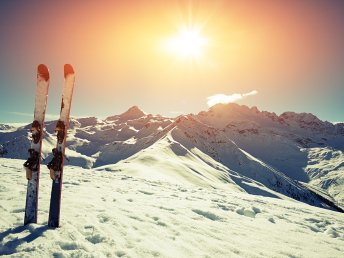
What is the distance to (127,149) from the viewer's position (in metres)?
195

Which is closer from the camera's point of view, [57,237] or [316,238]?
[57,237]

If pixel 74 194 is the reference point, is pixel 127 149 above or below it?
below

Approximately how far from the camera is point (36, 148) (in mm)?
6895

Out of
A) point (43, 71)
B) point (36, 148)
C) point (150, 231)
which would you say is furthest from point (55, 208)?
point (43, 71)

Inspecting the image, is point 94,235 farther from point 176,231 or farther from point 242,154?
point 242,154

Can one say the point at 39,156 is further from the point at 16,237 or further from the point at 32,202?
the point at 16,237

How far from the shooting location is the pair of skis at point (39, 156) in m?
6.80

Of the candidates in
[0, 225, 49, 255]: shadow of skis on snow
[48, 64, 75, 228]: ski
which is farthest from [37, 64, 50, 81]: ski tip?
[0, 225, 49, 255]: shadow of skis on snow

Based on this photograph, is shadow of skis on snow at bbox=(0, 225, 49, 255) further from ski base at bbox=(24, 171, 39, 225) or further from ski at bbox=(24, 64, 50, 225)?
ski at bbox=(24, 64, 50, 225)

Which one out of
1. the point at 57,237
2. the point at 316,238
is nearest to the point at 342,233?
the point at 316,238

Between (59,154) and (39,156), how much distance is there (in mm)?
504

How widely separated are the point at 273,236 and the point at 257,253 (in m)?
2.01

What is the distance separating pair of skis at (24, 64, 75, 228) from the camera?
268 inches

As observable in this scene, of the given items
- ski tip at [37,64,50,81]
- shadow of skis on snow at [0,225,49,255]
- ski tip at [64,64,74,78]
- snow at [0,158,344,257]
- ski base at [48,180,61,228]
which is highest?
ski tip at [64,64,74,78]
